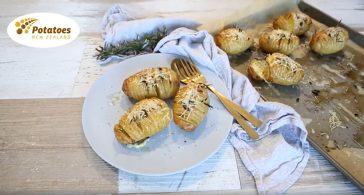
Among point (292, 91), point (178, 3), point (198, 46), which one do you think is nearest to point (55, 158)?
point (198, 46)

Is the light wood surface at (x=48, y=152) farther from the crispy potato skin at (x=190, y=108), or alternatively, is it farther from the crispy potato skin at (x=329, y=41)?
the crispy potato skin at (x=329, y=41)

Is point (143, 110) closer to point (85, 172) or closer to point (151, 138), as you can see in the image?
point (151, 138)

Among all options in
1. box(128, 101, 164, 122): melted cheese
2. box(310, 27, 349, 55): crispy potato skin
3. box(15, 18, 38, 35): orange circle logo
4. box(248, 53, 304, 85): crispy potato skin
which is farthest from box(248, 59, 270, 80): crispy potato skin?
box(15, 18, 38, 35): orange circle logo

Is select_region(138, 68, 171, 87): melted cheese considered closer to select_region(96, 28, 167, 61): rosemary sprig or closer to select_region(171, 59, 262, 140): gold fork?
select_region(171, 59, 262, 140): gold fork

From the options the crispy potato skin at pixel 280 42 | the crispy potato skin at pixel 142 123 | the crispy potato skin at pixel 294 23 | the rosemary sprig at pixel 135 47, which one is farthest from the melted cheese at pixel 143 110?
the crispy potato skin at pixel 294 23

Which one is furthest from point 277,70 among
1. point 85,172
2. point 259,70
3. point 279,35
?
point 85,172
